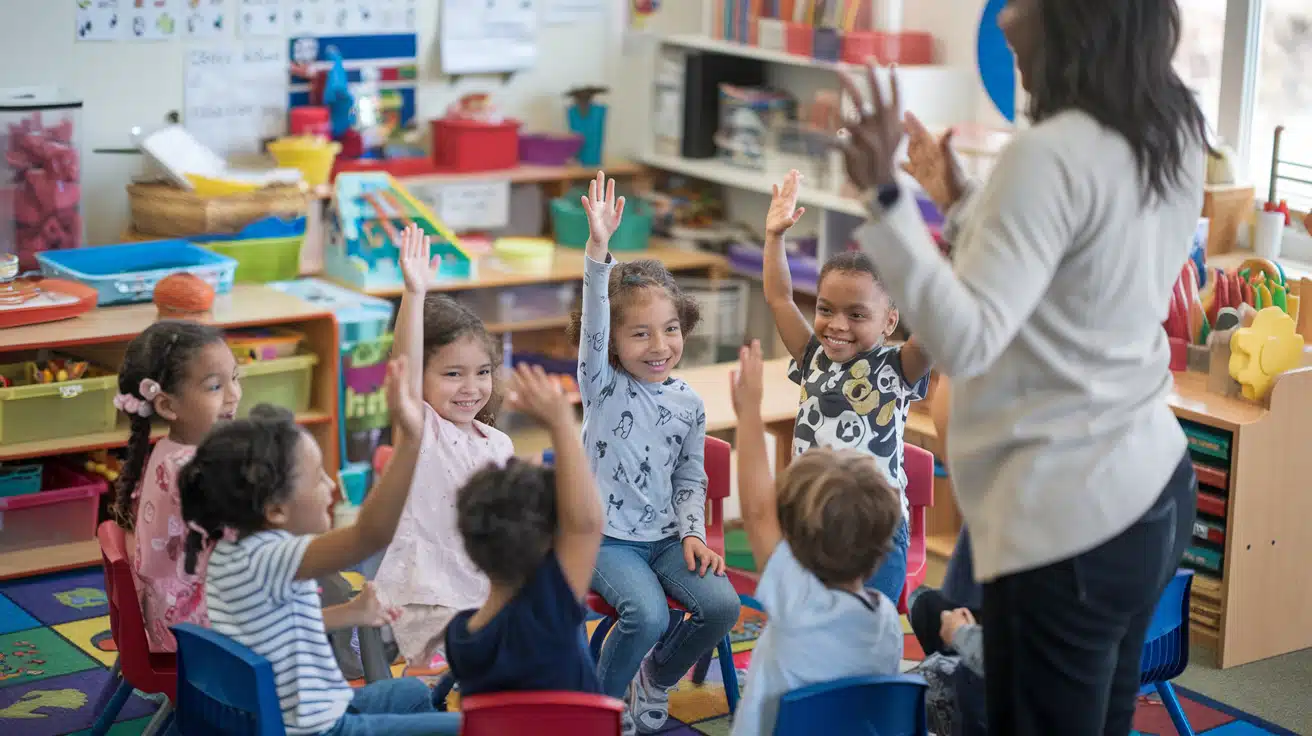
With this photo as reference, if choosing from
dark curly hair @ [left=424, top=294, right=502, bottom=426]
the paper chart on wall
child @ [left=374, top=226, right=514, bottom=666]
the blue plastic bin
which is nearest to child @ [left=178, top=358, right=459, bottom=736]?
child @ [left=374, top=226, right=514, bottom=666]

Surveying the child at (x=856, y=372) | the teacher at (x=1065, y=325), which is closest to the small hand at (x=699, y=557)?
the child at (x=856, y=372)

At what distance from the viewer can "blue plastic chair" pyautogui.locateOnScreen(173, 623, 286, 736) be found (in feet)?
6.28

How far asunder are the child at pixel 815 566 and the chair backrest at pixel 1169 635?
0.60 metres

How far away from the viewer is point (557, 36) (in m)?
5.05

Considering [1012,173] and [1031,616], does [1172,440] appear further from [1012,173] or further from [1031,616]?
[1012,173]

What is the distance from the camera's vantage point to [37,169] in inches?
157

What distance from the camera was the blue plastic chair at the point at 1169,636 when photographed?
240cm

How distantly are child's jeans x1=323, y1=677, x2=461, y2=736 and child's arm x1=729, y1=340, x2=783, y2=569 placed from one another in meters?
0.43

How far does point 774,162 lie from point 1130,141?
3122mm

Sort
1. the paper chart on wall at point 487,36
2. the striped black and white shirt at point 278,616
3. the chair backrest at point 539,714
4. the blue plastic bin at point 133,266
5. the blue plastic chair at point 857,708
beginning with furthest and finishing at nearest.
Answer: the paper chart on wall at point 487,36
the blue plastic bin at point 133,266
the striped black and white shirt at point 278,616
the blue plastic chair at point 857,708
the chair backrest at point 539,714

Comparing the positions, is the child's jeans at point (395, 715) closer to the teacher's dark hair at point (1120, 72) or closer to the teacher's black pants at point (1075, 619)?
the teacher's black pants at point (1075, 619)

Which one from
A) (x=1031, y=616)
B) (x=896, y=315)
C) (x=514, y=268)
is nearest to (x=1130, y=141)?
(x=1031, y=616)

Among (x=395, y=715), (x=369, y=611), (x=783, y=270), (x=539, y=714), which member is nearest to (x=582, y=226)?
(x=783, y=270)

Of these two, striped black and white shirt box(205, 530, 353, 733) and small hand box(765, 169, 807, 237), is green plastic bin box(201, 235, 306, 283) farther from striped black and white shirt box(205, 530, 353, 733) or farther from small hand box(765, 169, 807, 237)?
striped black and white shirt box(205, 530, 353, 733)
